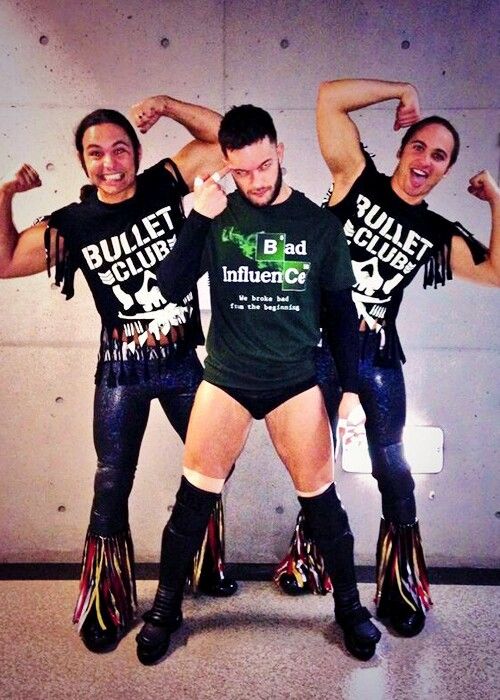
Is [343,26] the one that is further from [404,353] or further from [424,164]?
[404,353]

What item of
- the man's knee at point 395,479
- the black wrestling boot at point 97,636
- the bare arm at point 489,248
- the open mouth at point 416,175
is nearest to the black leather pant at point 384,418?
the man's knee at point 395,479

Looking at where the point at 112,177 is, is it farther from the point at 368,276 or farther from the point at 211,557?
the point at 211,557

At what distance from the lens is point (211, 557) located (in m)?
2.30

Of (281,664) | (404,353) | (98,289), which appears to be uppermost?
(98,289)

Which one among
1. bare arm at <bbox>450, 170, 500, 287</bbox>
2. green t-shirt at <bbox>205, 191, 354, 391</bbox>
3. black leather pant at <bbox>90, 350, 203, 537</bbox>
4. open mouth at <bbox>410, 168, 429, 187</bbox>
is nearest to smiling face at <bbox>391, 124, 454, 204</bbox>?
open mouth at <bbox>410, 168, 429, 187</bbox>

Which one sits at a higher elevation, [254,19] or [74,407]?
[254,19]

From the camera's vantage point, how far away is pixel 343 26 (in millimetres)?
2199

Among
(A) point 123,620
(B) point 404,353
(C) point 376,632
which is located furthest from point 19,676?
(B) point 404,353

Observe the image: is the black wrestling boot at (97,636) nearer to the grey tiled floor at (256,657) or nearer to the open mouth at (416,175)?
the grey tiled floor at (256,657)

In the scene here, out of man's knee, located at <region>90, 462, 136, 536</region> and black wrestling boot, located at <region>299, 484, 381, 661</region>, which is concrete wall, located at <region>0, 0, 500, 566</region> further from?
black wrestling boot, located at <region>299, 484, 381, 661</region>

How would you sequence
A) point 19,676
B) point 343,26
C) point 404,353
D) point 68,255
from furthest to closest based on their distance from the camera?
1. point 404,353
2. point 343,26
3. point 68,255
4. point 19,676

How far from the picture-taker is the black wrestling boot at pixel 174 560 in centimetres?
190

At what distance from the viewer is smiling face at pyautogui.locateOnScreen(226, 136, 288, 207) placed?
171 cm

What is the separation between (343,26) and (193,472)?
5.32ft
